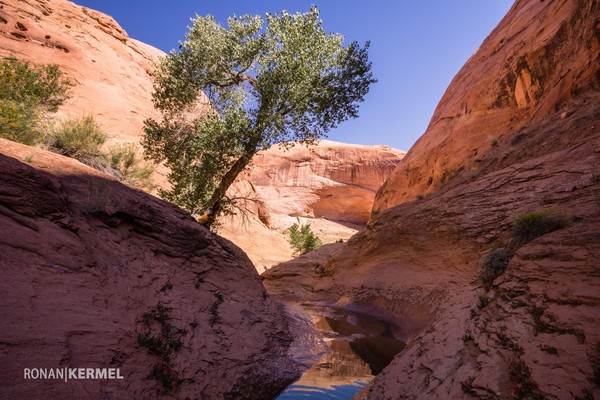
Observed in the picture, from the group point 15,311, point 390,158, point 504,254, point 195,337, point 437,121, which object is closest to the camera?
point 15,311

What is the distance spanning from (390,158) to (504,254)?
48.4 m

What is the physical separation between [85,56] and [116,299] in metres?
35.8

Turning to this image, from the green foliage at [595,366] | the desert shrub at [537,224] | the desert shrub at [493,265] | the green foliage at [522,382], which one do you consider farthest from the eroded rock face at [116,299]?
the desert shrub at [537,224]

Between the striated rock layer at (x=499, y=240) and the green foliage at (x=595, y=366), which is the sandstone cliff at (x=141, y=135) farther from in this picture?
the green foliage at (x=595, y=366)

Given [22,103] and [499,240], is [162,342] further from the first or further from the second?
[499,240]

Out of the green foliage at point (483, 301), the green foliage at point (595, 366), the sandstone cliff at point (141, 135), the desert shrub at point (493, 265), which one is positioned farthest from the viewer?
the sandstone cliff at point (141, 135)

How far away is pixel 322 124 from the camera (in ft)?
52.7

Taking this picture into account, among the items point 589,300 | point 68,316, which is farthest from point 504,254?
point 68,316

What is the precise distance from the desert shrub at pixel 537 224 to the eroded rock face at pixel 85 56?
2457cm

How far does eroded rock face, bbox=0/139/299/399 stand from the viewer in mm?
3633

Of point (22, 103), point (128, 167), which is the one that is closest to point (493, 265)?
point (22, 103)

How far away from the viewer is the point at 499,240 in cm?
888

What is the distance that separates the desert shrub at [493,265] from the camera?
592cm

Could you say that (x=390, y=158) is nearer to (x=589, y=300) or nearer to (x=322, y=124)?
(x=322, y=124)
